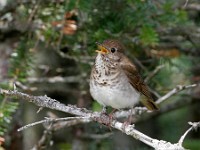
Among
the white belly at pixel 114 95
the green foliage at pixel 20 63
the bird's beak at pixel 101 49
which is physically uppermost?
the bird's beak at pixel 101 49

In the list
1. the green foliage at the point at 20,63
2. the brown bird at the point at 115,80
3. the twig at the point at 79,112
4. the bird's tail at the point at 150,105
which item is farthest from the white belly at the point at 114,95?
the green foliage at the point at 20,63

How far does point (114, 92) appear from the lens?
3908 mm

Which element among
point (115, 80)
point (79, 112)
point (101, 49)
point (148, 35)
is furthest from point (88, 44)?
point (79, 112)

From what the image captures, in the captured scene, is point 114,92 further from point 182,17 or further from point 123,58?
point 182,17

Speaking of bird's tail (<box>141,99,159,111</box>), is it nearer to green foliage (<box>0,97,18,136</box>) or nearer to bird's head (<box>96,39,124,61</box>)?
bird's head (<box>96,39,124,61</box>)

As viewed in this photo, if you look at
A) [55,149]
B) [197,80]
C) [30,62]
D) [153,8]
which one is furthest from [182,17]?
[55,149]

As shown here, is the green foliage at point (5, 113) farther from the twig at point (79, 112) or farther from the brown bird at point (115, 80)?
the brown bird at point (115, 80)

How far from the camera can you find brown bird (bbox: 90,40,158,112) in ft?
12.8

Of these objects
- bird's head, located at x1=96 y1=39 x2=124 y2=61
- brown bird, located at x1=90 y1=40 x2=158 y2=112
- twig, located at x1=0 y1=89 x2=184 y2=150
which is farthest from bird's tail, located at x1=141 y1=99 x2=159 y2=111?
twig, located at x1=0 y1=89 x2=184 y2=150

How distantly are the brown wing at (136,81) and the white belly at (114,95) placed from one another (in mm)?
58

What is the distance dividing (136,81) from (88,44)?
1.44 ft

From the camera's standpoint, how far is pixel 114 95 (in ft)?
12.8

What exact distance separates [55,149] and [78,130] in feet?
2.01

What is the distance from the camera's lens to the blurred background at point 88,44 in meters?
3.77
